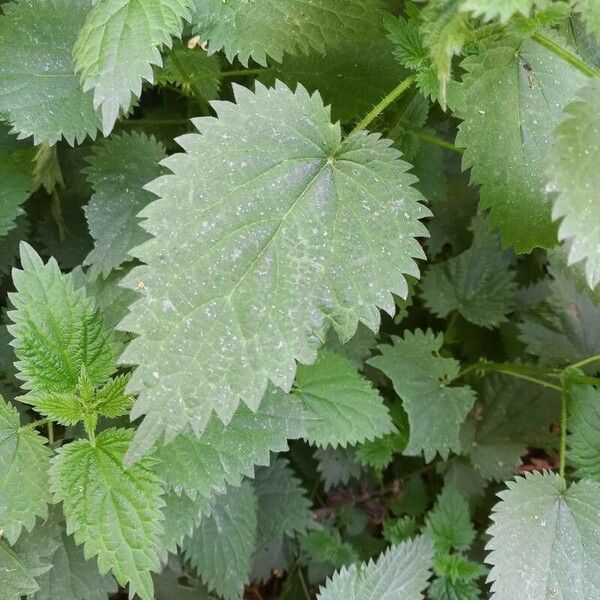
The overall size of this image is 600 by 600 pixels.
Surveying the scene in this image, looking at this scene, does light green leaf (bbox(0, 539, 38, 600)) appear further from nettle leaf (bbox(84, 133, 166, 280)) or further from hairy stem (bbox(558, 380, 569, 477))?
hairy stem (bbox(558, 380, 569, 477))

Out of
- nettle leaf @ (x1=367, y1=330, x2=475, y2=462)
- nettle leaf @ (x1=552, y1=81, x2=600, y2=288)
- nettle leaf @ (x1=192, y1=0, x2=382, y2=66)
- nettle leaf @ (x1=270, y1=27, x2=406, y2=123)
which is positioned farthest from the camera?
nettle leaf @ (x1=367, y1=330, x2=475, y2=462)

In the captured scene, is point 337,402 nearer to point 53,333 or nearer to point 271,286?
point 271,286

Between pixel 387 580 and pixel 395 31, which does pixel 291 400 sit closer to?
pixel 387 580

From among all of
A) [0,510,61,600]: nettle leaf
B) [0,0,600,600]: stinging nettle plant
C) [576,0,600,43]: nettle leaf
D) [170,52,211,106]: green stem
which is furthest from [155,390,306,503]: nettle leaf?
[576,0,600,43]: nettle leaf

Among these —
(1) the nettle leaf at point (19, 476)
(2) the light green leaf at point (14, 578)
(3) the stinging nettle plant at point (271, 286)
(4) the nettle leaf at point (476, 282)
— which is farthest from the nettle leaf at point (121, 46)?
(4) the nettle leaf at point (476, 282)

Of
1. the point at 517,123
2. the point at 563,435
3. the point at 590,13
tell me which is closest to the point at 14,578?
the point at 563,435

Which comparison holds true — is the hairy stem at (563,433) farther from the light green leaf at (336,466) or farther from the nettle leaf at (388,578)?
the light green leaf at (336,466)
